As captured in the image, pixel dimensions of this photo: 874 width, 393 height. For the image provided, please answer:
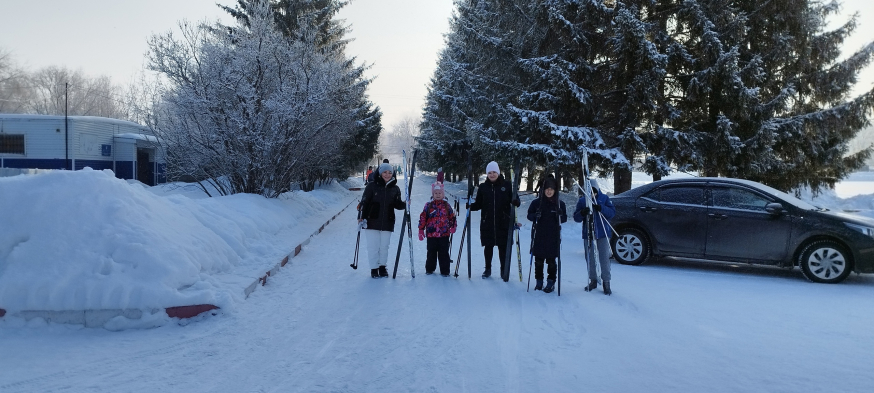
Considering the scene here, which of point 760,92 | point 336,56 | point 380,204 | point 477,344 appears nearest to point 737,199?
point 380,204

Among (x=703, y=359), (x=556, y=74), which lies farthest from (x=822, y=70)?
(x=703, y=359)

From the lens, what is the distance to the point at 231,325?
594 centimetres

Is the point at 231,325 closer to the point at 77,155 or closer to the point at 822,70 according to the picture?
the point at 822,70

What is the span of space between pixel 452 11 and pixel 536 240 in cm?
2842

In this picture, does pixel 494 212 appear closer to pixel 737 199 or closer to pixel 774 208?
pixel 737 199

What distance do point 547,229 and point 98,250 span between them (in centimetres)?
544

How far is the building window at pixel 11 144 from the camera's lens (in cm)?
2752

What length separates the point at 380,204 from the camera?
8844 millimetres

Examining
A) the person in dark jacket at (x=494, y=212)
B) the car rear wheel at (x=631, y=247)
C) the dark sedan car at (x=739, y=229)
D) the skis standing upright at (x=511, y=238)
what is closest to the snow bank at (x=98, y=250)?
the person in dark jacket at (x=494, y=212)

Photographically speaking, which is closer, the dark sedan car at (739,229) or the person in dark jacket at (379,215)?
the dark sedan car at (739,229)

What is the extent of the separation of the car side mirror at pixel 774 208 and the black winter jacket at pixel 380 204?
5.80 metres

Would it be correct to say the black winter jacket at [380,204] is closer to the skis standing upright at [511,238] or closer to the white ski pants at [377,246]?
the white ski pants at [377,246]

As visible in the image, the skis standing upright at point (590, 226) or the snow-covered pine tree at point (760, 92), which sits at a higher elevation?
the snow-covered pine tree at point (760, 92)

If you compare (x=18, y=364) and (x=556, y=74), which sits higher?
(x=556, y=74)
